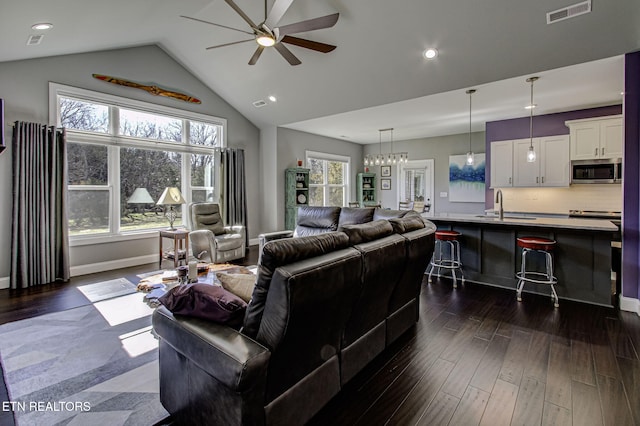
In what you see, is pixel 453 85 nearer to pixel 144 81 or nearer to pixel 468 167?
pixel 468 167

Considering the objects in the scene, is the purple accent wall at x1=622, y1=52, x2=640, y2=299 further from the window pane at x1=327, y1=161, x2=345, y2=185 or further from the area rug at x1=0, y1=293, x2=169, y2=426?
the window pane at x1=327, y1=161, x2=345, y2=185

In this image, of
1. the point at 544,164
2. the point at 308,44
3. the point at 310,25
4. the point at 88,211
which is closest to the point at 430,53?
the point at 308,44

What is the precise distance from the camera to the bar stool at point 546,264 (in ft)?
11.5

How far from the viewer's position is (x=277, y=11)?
9.45 ft

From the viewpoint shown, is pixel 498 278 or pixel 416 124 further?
pixel 416 124

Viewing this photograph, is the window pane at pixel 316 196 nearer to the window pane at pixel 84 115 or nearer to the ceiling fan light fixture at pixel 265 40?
the window pane at pixel 84 115

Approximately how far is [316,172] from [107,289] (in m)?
5.58

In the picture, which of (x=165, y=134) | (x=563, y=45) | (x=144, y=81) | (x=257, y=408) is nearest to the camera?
(x=257, y=408)

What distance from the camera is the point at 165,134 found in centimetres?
569

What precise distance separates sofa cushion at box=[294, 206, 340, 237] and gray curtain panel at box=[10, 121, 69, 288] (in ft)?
10.8

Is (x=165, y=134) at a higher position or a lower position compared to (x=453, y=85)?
lower

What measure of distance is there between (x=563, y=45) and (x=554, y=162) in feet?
9.40

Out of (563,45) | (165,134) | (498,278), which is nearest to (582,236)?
(498,278)

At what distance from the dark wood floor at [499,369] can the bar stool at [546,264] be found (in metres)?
0.22
